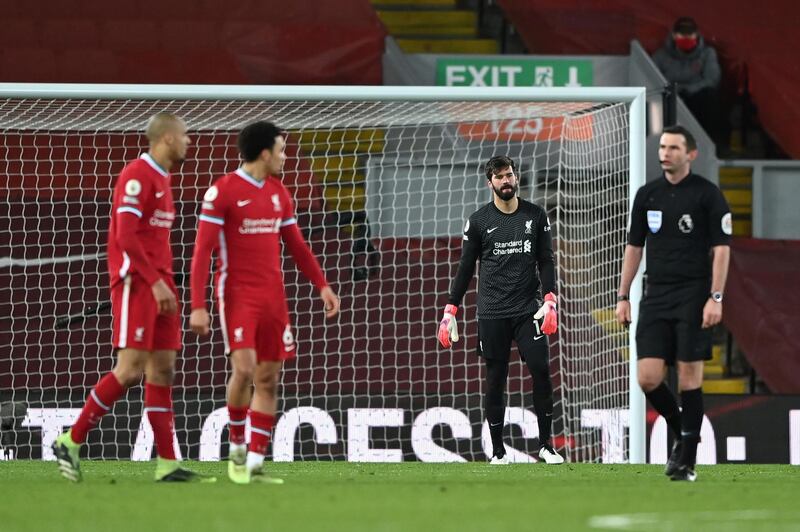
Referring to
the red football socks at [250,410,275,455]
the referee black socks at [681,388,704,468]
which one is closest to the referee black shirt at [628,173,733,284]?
the referee black socks at [681,388,704,468]

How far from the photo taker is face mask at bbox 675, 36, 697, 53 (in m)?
13.6

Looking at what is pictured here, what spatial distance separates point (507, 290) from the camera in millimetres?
8750

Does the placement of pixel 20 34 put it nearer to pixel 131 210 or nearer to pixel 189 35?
pixel 189 35

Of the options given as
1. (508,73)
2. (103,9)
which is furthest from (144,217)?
(508,73)

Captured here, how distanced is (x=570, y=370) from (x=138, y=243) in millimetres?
5345

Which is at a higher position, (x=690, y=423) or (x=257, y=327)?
(x=257, y=327)

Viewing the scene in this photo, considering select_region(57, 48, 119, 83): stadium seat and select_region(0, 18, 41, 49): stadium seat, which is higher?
select_region(0, 18, 41, 49): stadium seat

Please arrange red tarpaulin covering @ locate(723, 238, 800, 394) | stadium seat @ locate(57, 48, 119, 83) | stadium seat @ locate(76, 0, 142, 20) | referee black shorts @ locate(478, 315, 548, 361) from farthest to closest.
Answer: stadium seat @ locate(76, 0, 142, 20), stadium seat @ locate(57, 48, 119, 83), red tarpaulin covering @ locate(723, 238, 800, 394), referee black shorts @ locate(478, 315, 548, 361)

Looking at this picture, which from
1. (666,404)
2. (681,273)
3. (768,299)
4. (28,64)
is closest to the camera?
(681,273)

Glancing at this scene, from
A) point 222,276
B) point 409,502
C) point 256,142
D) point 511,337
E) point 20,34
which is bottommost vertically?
point 409,502

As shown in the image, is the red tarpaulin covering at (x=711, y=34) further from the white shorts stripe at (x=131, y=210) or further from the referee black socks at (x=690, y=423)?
the white shorts stripe at (x=131, y=210)

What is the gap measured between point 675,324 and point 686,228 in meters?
0.44

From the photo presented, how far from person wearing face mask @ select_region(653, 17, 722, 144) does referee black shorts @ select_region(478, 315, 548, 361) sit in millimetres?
5503

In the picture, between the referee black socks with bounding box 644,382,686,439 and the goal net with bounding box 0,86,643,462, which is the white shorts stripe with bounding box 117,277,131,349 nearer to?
the referee black socks with bounding box 644,382,686,439
